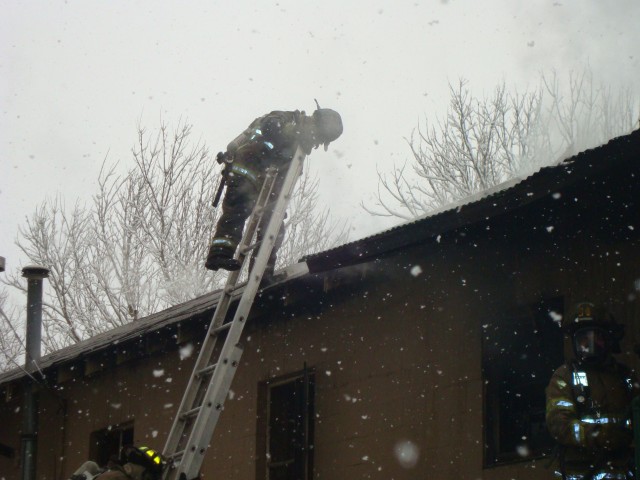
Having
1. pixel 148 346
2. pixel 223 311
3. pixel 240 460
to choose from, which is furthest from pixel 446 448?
pixel 148 346

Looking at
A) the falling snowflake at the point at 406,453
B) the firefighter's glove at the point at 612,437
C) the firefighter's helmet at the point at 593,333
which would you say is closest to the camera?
the firefighter's glove at the point at 612,437

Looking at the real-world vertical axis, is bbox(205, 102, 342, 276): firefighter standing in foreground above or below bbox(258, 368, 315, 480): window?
above

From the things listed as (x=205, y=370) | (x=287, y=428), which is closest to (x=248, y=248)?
(x=205, y=370)

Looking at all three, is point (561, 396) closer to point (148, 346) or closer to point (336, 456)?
point (336, 456)

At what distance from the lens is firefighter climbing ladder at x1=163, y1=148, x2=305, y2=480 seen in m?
6.22

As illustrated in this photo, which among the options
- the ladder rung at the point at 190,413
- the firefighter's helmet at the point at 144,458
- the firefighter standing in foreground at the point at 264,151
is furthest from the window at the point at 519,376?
the firefighter's helmet at the point at 144,458

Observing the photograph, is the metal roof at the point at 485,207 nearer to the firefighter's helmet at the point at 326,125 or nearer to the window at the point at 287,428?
the firefighter's helmet at the point at 326,125

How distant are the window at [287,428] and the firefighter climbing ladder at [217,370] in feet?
5.73

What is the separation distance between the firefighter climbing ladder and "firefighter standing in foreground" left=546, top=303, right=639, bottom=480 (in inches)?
80.2

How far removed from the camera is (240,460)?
9.09 m

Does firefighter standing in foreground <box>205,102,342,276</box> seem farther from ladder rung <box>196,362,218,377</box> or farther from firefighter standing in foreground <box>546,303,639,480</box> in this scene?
firefighter standing in foreground <box>546,303,639,480</box>

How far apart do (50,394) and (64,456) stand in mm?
738

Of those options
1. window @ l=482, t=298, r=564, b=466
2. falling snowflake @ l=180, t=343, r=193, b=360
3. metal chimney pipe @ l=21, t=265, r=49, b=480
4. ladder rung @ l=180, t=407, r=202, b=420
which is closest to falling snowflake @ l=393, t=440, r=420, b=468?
window @ l=482, t=298, r=564, b=466

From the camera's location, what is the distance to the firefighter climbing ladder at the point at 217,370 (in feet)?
20.4
